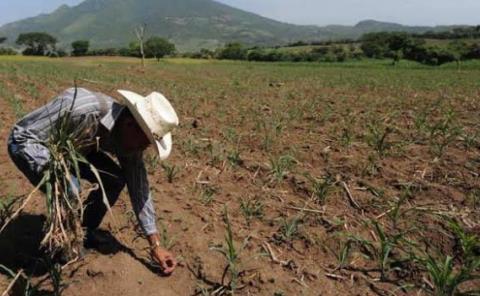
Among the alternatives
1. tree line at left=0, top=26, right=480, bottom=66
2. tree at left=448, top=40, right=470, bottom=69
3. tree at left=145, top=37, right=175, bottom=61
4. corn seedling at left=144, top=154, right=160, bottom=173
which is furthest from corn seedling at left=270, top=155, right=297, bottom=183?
tree at left=145, top=37, right=175, bottom=61

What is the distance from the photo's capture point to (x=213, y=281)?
10.8 feet

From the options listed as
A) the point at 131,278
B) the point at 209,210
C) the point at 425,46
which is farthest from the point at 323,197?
the point at 425,46

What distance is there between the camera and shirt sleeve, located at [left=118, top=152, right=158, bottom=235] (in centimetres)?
331

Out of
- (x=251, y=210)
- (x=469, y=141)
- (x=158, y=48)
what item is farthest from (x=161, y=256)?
(x=158, y=48)

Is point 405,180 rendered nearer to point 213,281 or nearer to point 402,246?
point 402,246

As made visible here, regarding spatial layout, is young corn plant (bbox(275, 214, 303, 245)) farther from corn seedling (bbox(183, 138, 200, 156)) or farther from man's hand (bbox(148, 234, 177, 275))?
corn seedling (bbox(183, 138, 200, 156))

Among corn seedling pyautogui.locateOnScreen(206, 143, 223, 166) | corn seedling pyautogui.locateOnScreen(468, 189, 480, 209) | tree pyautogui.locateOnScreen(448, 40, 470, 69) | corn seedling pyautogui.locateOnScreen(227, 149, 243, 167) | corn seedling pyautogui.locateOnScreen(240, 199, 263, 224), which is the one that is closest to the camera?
corn seedling pyautogui.locateOnScreen(240, 199, 263, 224)

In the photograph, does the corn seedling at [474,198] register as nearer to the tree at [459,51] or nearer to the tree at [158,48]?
the tree at [459,51]

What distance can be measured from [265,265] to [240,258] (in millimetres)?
183

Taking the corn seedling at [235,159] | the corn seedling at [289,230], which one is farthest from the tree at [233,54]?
the corn seedling at [289,230]

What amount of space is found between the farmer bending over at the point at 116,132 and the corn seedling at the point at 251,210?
1000 millimetres

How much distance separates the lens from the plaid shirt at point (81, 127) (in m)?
2.94

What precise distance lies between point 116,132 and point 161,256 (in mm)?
875

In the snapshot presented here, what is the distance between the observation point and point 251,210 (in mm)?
4215
